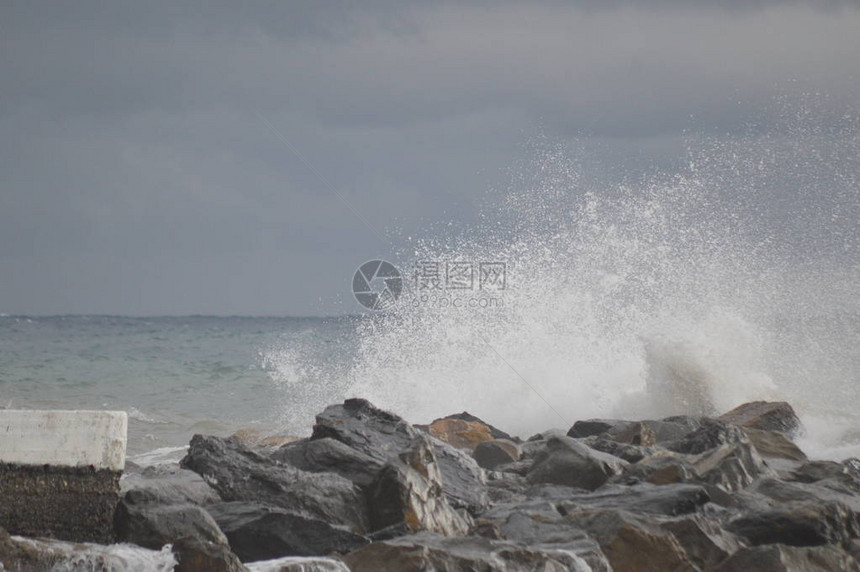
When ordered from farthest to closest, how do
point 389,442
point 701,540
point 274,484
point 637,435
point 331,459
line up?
1. point 637,435
2. point 389,442
3. point 331,459
4. point 274,484
5. point 701,540

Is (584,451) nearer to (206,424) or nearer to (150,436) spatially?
(150,436)

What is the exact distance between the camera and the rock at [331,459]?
213 inches

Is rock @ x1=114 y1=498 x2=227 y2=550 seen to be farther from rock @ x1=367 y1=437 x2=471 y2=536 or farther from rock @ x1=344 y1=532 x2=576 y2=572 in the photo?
rock @ x1=367 y1=437 x2=471 y2=536

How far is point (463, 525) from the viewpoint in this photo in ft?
16.5

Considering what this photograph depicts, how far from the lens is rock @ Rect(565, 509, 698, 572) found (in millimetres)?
4492

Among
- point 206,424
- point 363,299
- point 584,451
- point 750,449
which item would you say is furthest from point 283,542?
point 363,299

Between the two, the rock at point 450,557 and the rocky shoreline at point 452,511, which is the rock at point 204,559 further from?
the rock at point 450,557

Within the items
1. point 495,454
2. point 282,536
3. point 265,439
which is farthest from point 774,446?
point 282,536

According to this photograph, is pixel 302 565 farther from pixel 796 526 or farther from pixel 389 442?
pixel 796 526

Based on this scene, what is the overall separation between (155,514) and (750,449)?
3654mm

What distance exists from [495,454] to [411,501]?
2470 millimetres

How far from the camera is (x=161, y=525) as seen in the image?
4.34 meters

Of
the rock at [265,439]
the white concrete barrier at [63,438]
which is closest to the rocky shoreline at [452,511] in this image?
the white concrete barrier at [63,438]

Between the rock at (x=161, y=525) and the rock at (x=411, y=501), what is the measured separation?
2.75 feet
